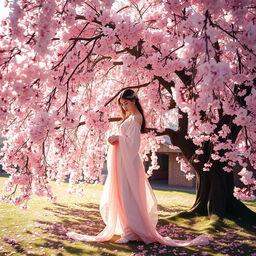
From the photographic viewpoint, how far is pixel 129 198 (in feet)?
19.1

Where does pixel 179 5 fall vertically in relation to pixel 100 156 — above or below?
above

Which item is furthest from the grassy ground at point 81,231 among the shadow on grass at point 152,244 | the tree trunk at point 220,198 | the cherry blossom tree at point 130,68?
the cherry blossom tree at point 130,68

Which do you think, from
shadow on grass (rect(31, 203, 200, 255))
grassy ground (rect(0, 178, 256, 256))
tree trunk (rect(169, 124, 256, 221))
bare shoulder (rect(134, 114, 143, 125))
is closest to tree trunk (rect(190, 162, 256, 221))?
tree trunk (rect(169, 124, 256, 221))

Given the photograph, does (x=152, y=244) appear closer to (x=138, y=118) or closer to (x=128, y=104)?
(x=138, y=118)

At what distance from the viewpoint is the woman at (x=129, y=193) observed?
18.9 ft

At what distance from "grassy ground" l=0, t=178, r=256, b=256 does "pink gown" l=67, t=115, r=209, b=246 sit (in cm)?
19

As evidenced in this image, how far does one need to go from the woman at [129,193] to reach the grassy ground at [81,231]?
0.19 m

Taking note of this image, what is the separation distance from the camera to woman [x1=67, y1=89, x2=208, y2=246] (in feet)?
18.9

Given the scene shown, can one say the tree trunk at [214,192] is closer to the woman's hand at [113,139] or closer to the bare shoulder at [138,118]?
the bare shoulder at [138,118]

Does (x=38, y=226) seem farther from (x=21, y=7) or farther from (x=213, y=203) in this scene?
(x=21, y=7)

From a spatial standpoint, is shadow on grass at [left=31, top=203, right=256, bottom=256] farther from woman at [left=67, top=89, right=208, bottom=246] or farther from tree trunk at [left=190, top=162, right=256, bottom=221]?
tree trunk at [left=190, top=162, right=256, bottom=221]

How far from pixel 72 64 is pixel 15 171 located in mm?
2266

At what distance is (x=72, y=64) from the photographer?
5266mm

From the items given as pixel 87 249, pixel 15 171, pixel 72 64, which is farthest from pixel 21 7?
pixel 87 249
